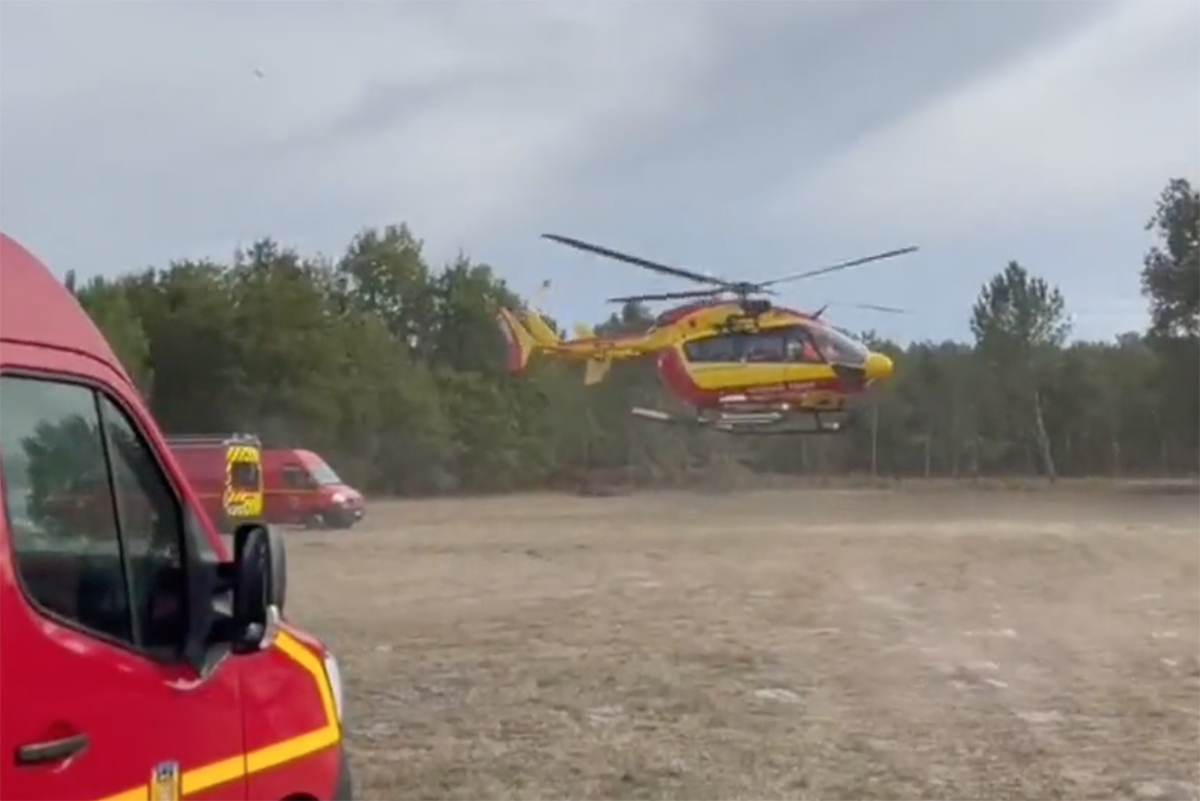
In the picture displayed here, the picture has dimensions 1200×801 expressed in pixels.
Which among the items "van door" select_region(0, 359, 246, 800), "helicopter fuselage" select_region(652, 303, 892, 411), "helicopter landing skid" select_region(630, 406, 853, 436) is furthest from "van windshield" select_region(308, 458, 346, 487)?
"van door" select_region(0, 359, 246, 800)

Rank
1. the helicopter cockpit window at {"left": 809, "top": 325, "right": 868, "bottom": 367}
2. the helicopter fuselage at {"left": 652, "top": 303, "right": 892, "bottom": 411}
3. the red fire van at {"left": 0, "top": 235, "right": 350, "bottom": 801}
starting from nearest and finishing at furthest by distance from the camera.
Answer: the red fire van at {"left": 0, "top": 235, "right": 350, "bottom": 801}, the helicopter fuselage at {"left": 652, "top": 303, "right": 892, "bottom": 411}, the helicopter cockpit window at {"left": 809, "top": 325, "right": 868, "bottom": 367}

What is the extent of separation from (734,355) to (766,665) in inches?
671

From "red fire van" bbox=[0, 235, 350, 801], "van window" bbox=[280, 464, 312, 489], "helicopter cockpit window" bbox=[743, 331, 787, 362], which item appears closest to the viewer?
"red fire van" bbox=[0, 235, 350, 801]

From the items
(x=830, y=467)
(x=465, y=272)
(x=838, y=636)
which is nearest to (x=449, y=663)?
(x=838, y=636)

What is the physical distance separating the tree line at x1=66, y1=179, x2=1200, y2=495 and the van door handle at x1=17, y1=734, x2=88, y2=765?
83.6 feet

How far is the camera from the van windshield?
39281mm

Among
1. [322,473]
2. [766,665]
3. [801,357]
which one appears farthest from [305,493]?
[766,665]

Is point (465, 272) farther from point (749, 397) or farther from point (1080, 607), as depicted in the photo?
point (1080, 607)

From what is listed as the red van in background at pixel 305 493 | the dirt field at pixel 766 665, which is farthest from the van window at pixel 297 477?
the dirt field at pixel 766 665

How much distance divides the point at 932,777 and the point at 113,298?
24.7m

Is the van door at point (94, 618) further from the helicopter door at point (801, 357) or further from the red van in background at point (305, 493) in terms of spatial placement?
the red van in background at point (305, 493)

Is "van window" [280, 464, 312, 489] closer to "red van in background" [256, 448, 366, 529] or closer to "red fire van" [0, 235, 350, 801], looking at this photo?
"red van in background" [256, 448, 366, 529]

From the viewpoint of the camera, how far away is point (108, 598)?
→ 4.36 metres

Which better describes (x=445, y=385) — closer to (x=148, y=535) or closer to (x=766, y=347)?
(x=766, y=347)
